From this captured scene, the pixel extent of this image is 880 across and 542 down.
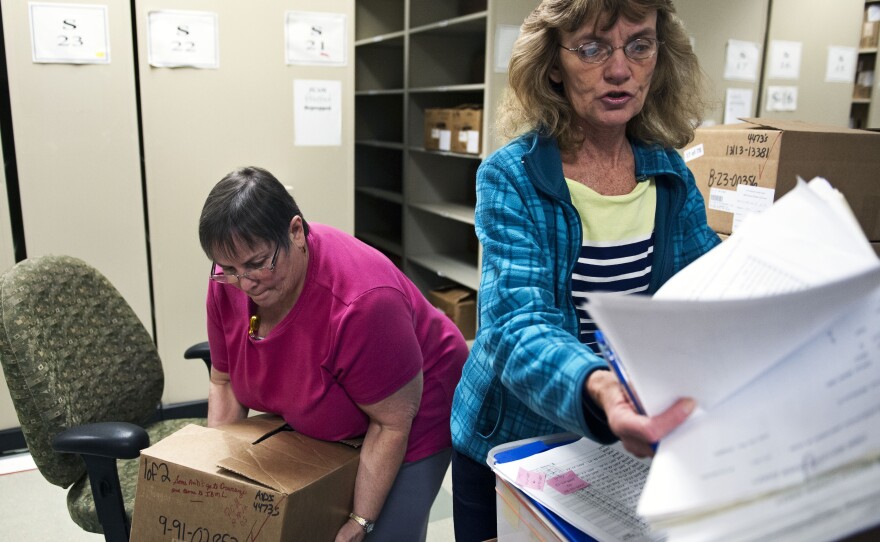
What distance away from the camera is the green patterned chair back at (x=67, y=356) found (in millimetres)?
1406

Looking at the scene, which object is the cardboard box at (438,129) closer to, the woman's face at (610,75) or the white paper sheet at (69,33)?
the white paper sheet at (69,33)

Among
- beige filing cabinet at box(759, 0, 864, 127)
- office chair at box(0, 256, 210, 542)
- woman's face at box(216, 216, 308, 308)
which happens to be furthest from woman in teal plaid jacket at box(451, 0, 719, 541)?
beige filing cabinet at box(759, 0, 864, 127)

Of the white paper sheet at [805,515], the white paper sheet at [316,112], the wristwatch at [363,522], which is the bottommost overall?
the wristwatch at [363,522]

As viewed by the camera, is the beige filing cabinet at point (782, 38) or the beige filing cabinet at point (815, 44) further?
the beige filing cabinet at point (815, 44)

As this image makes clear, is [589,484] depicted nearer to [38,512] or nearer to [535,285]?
[535,285]

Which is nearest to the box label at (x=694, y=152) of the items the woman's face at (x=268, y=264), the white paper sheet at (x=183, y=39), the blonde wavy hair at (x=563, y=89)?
the blonde wavy hair at (x=563, y=89)

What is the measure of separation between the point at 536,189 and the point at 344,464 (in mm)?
647

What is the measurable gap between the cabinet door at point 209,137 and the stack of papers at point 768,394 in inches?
96.7

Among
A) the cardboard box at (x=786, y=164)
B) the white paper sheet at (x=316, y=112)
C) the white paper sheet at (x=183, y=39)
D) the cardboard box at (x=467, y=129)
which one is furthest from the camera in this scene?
the cardboard box at (x=467, y=129)

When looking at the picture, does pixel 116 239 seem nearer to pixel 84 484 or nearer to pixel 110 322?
pixel 110 322

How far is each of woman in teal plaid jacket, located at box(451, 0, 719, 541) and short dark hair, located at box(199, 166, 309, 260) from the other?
45 centimetres

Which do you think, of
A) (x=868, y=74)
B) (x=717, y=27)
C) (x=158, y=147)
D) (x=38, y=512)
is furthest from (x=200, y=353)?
(x=868, y=74)

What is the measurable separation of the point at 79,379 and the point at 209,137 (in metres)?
1.40

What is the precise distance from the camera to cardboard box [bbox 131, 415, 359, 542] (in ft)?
3.66
